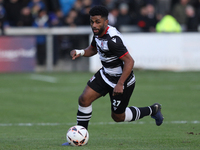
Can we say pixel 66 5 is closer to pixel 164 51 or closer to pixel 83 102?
pixel 164 51

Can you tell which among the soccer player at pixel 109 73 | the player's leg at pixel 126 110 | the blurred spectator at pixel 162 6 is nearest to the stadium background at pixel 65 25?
the blurred spectator at pixel 162 6

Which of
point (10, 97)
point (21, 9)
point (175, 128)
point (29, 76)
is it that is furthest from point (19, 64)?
A: point (175, 128)

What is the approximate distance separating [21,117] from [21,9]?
34.0 ft

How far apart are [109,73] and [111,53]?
1.13 feet

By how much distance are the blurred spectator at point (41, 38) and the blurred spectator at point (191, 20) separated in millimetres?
5833

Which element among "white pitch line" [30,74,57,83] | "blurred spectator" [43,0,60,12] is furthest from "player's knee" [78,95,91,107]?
"blurred spectator" [43,0,60,12]

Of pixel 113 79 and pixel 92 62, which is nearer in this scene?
pixel 113 79

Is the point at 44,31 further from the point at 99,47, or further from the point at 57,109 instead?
the point at 99,47

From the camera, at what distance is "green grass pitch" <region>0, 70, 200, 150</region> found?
6.29 m

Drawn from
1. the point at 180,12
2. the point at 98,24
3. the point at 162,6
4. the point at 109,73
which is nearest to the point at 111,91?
the point at 109,73

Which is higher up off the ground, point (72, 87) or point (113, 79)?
point (113, 79)

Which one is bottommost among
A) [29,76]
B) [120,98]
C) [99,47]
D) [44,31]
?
[29,76]

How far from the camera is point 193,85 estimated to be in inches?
549

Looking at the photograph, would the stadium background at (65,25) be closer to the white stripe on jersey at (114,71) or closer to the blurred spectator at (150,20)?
the blurred spectator at (150,20)
